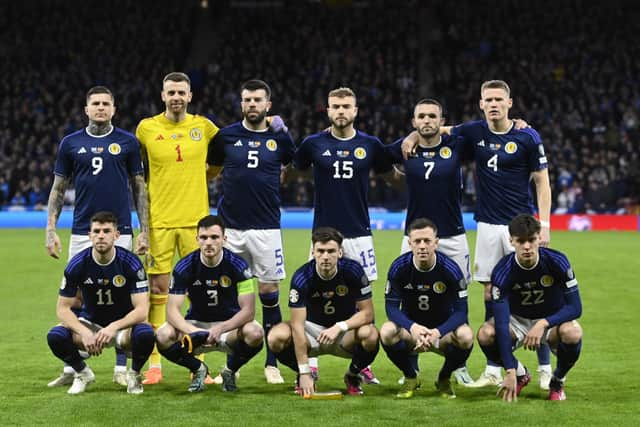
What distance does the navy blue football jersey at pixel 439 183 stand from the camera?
23.9ft

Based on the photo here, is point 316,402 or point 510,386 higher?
point 510,386

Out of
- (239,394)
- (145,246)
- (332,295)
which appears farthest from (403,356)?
(145,246)

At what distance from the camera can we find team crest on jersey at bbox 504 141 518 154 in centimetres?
722

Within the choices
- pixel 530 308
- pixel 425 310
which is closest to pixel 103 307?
pixel 425 310

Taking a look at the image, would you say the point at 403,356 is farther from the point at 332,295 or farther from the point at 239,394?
the point at 239,394

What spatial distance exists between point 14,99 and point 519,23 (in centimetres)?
1607

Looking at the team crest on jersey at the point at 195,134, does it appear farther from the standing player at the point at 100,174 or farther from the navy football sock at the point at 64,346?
the navy football sock at the point at 64,346

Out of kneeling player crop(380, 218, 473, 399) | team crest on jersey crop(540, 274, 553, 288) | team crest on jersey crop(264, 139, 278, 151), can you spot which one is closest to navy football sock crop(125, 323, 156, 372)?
kneeling player crop(380, 218, 473, 399)

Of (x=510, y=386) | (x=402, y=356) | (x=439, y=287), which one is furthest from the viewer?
Result: (x=439, y=287)

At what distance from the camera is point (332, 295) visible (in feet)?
22.7

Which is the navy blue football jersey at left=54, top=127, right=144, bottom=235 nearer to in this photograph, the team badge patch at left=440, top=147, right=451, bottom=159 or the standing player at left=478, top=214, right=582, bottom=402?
the team badge patch at left=440, top=147, right=451, bottom=159

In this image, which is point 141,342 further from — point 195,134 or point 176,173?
point 195,134

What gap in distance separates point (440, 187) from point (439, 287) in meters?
0.90

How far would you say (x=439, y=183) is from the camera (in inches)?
287
